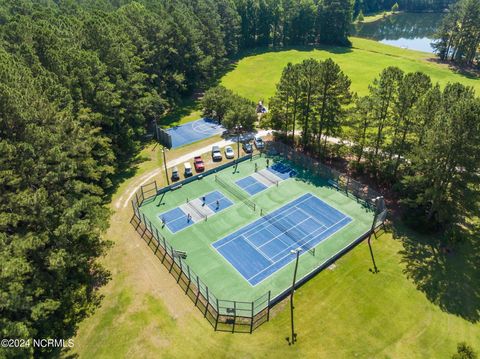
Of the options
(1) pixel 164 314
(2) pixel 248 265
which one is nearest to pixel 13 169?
(1) pixel 164 314

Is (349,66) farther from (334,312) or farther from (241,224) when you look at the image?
(334,312)

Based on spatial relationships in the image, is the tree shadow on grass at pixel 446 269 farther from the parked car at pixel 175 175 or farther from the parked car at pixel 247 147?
the parked car at pixel 175 175

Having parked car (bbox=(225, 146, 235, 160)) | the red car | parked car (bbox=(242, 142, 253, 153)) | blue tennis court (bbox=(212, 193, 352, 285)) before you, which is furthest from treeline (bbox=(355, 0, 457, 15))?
blue tennis court (bbox=(212, 193, 352, 285))

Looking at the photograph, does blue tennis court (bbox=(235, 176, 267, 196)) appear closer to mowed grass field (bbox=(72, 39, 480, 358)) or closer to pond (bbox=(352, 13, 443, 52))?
mowed grass field (bbox=(72, 39, 480, 358))

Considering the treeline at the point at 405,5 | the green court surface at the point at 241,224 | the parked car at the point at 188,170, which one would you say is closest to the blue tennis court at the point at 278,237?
the green court surface at the point at 241,224

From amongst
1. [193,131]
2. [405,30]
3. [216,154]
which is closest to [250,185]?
[216,154]

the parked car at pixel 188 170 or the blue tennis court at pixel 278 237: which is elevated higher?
the parked car at pixel 188 170
